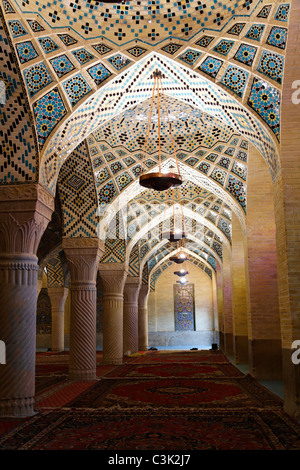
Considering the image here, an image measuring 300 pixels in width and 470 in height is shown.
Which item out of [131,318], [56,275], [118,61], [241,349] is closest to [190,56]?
[118,61]

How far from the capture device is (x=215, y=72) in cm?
589

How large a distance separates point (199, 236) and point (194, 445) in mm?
11356

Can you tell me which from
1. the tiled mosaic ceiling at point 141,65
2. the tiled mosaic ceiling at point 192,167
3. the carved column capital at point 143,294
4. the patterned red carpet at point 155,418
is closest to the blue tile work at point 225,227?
the tiled mosaic ceiling at point 192,167

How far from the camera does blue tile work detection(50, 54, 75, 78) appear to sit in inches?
215

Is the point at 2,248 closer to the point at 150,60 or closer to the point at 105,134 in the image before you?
the point at 150,60

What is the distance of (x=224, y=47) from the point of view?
558 cm

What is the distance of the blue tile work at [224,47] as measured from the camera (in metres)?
5.52

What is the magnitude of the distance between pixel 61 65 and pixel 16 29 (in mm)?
720

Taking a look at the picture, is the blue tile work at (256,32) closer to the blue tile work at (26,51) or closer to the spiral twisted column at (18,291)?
the blue tile work at (26,51)

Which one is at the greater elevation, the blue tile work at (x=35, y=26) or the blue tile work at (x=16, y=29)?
the blue tile work at (x=35, y=26)

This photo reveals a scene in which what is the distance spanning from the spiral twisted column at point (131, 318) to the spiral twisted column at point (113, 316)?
8.52ft

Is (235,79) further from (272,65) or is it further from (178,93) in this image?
(178,93)

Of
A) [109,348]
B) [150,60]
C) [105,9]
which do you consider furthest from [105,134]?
[109,348]

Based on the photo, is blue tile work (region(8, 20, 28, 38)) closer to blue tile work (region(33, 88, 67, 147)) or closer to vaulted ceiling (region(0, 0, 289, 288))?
vaulted ceiling (region(0, 0, 289, 288))
